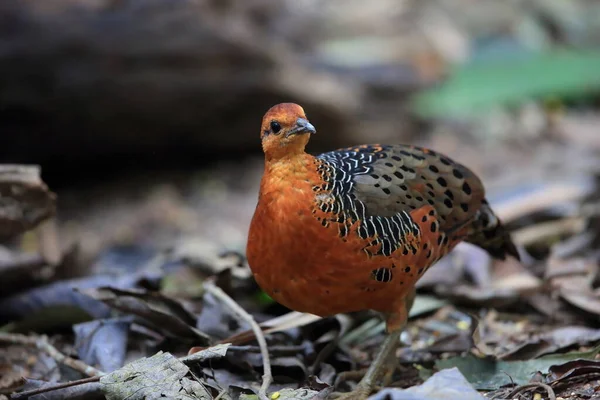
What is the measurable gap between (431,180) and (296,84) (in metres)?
5.02

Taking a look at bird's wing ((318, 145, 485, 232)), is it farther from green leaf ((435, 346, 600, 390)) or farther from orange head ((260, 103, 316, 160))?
green leaf ((435, 346, 600, 390))

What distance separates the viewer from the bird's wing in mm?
3793

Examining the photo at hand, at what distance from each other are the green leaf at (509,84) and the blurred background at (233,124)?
38mm

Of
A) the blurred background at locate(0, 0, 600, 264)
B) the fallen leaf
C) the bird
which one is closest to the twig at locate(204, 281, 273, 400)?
the bird

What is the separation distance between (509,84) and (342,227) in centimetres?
924

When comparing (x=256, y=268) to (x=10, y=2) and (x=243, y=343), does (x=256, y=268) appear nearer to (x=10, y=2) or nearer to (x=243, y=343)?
(x=243, y=343)

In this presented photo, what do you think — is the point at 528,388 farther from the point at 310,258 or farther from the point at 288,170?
the point at 288,170

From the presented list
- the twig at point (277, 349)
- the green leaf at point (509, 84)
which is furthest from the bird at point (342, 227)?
the green leaf at point (509, 84)

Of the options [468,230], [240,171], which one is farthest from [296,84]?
[468,230]

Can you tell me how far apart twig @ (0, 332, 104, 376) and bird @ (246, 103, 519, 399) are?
38.1 inches

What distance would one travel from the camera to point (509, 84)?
1212 cm

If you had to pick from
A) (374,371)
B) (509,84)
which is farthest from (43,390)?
(509,84)

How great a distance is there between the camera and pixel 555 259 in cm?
536

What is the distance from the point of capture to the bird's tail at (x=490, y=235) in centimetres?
439
